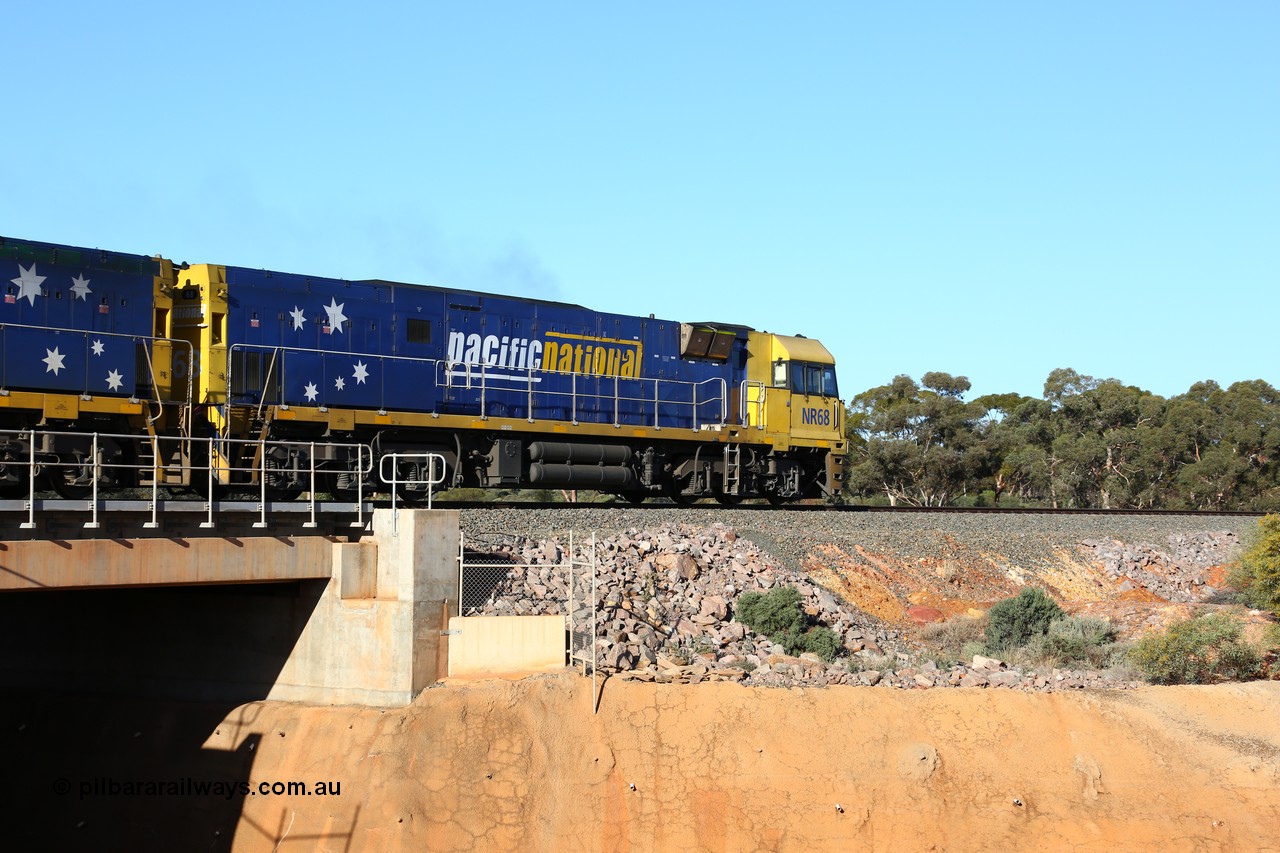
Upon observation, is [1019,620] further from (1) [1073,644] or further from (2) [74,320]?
(2) [74,320]

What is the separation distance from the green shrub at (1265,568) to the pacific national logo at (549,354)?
12.6 m

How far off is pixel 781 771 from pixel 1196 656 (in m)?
6.77

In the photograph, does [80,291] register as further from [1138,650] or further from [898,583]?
[1138,650]

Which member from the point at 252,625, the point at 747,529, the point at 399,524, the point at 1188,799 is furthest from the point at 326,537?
the point at 1188,799

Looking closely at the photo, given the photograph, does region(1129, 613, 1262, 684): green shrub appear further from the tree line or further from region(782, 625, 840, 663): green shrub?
the tree line

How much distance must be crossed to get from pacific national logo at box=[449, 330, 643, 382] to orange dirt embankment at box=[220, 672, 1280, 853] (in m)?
9.22

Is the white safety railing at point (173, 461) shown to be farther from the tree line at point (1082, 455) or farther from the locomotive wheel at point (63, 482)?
the tree line at point (1082, 455)

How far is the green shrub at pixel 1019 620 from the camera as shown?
19.3 metres

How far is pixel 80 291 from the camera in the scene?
1891cm

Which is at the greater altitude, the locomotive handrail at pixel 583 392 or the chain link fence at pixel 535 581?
the locomotive handrail at pixel 583 392

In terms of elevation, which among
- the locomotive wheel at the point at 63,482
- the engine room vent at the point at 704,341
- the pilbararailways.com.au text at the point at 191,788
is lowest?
the pilbararailways.com.au text at the point at 191,788

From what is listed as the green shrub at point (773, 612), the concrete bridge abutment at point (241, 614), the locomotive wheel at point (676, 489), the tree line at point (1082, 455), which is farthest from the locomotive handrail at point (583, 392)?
the tree line at point (1082, 455)

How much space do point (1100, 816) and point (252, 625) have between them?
38.9 feet

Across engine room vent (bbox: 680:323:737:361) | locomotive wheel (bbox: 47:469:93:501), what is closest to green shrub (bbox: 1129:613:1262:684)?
engine room vent (bbox: 680:323:737:361)
